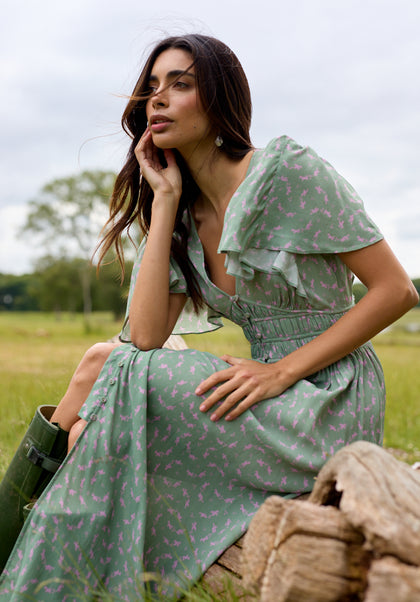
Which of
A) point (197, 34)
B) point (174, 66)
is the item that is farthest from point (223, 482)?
point (197, 34)

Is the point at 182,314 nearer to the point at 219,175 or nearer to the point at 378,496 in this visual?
the point at 219,175

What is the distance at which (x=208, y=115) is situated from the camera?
2.28 metres

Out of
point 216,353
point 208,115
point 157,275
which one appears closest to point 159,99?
point 208,115

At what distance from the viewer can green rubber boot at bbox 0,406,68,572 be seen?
215 centimetres

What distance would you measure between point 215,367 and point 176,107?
99cm

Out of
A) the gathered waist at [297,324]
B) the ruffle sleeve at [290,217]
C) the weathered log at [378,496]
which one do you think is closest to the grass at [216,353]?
the weathered log at [378,496]

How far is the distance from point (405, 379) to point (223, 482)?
5523 millimetres

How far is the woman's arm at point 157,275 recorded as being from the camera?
2316 millimetres

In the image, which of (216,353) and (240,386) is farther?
(216,353)

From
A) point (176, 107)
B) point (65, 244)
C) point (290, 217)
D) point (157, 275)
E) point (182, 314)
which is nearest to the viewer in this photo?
point (290, 217)

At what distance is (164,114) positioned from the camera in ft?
7.50

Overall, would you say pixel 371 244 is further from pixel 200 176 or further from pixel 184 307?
pixel 184 307

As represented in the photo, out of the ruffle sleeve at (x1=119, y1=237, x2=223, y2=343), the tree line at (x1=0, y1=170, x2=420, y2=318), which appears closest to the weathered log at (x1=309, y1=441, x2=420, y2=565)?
the ruffle sleeve at (x1=119, y1=237, x2=223, y2=343)

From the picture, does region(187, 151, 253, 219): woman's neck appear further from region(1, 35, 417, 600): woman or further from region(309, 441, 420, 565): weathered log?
region(309, 441, 420, 565): weathered log
